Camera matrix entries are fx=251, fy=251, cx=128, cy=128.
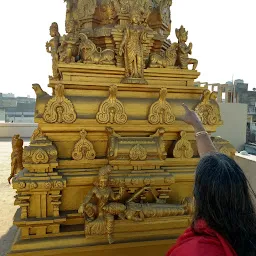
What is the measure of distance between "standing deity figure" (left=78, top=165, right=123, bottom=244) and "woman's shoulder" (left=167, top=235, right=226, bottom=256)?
1560mm

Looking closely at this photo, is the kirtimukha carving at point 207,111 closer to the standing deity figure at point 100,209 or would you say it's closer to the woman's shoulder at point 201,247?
the standing deity figure at point 100,209

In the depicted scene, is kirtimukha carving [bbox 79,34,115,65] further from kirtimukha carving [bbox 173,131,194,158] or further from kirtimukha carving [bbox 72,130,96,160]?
kirtimukha carving [bbox 173,131,194,158]

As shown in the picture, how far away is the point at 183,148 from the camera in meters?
3.30

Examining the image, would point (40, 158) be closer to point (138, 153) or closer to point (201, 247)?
point (138, 153)

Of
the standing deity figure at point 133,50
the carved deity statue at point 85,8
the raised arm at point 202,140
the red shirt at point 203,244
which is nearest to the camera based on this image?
the red shirt at point 203,244

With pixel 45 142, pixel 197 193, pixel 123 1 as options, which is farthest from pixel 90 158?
pixel 123 1

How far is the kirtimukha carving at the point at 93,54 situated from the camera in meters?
3.35

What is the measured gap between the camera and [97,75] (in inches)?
133

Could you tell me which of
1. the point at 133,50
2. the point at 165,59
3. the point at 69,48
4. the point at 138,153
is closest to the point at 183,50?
the point at 165,59

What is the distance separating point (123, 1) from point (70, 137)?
2.20 m

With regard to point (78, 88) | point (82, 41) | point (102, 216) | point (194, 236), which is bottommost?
point (102, 216)

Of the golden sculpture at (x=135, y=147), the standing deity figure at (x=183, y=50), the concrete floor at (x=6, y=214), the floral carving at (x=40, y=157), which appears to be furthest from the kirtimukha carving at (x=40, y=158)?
the standing deity figure at (x=183, y=50)

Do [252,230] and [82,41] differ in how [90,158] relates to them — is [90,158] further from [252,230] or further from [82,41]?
[252,230]

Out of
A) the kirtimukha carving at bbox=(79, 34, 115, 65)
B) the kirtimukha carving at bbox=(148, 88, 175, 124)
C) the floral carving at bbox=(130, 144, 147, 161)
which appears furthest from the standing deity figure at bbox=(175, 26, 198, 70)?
the floral carving at bbox=(130, 144, 147, 161)
